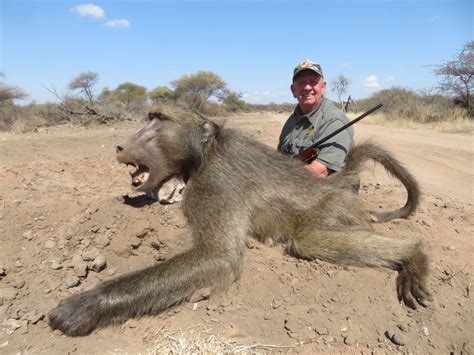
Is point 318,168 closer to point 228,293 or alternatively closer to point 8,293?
point 228,293

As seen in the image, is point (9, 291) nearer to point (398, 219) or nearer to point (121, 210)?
point (121, 210)

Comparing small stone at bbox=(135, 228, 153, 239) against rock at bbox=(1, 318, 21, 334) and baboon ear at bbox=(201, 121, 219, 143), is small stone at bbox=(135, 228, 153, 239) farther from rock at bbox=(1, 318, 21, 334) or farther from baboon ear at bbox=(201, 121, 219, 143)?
rock at bbox=(1, 318, 21, 334)

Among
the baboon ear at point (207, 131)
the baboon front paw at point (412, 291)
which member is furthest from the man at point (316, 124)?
the baboon front paw at point (412, 291)

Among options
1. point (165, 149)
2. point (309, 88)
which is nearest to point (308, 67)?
point (309, 88)

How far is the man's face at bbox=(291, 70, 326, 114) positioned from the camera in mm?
4117

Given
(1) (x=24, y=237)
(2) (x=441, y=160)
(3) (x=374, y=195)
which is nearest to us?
(1) (x=24, y=237)

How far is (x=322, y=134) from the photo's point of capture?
404cm

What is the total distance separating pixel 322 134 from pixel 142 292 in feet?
7.79

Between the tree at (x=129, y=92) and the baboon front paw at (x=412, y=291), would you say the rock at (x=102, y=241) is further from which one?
the tree at (x=129, y=92)

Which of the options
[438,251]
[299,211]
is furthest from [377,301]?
[438,251]

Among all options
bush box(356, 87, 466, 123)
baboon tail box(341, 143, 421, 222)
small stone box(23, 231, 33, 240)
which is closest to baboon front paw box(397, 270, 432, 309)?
baboon tail box(341, 143, 421, 222)

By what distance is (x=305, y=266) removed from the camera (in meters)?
2.95

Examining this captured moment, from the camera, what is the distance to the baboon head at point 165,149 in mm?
3139

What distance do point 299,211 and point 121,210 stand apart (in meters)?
1.46
